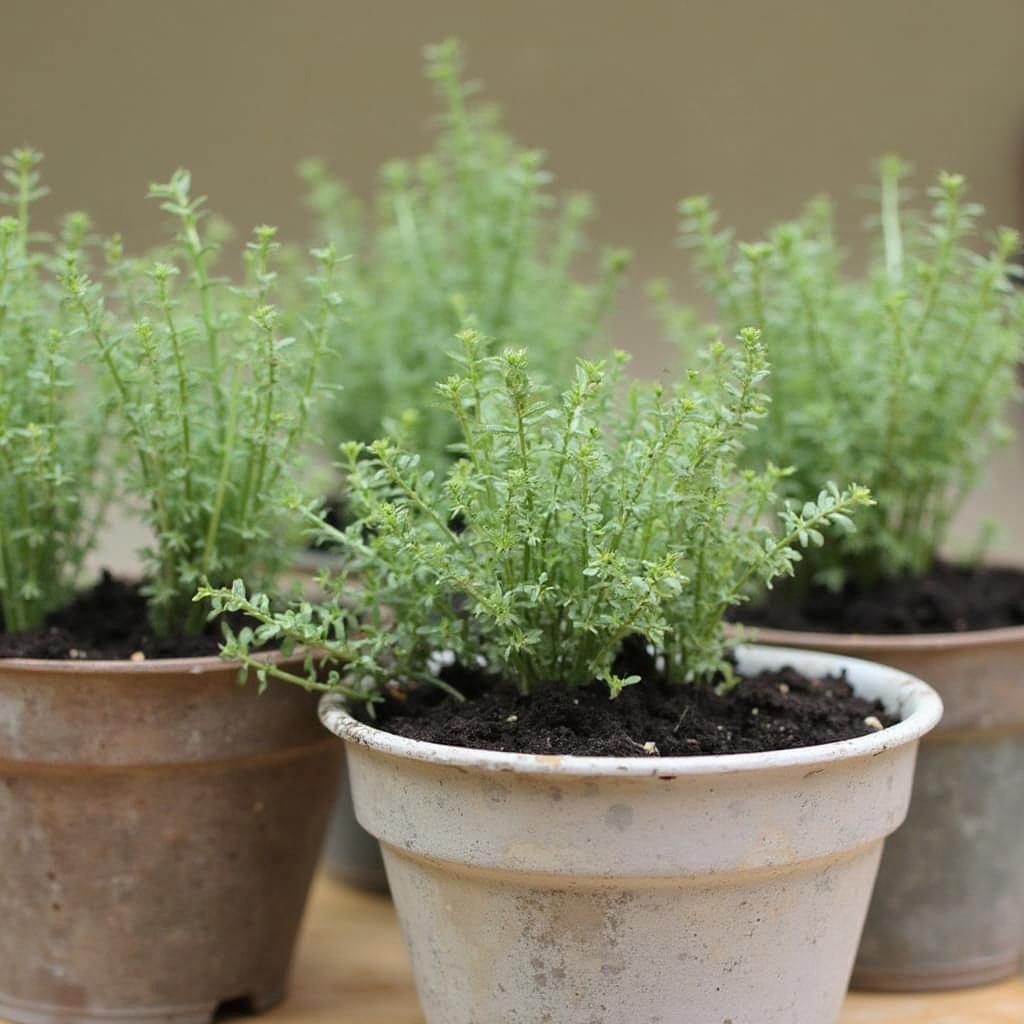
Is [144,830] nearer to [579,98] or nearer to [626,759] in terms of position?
[626,759]

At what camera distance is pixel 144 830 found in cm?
129

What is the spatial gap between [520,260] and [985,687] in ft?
2.77

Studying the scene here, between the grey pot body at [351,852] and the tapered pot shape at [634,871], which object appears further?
the grey pot body at [351,852]

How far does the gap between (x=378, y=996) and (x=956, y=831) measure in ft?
2.00

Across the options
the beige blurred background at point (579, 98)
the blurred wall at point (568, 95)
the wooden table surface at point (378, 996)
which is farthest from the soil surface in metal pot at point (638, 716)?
the blurred wall at point (568, 95)

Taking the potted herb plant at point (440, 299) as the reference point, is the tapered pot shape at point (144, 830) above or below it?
below

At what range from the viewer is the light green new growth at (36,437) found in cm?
132

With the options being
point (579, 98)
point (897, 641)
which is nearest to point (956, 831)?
point (897, 641)

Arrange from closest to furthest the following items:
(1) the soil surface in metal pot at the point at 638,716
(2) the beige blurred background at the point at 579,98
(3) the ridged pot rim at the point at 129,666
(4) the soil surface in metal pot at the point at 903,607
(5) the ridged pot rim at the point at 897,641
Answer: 1. (1) the soil surface in metal pot at the point at 638,716
2. (3) the ridged pot rim at the point at 129,666
3. (5) the ridged pot rim at the point at 897,641
4. (4) the soil surface in metal pot at the point at 903,607
5. (2) the beige blurred background at the point at 579,98

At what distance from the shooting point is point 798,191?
281 centimetres

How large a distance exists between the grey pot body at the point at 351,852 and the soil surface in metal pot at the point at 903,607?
1.80 ft

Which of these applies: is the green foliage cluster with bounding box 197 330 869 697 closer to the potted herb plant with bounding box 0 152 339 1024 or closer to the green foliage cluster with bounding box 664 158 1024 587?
the potted herb plant with bounding box 0 152 339 1024

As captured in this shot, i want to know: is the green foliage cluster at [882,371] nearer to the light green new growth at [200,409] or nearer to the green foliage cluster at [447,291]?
the green foliage cluster at [447,291]

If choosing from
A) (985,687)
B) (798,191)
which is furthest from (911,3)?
(985,687)
